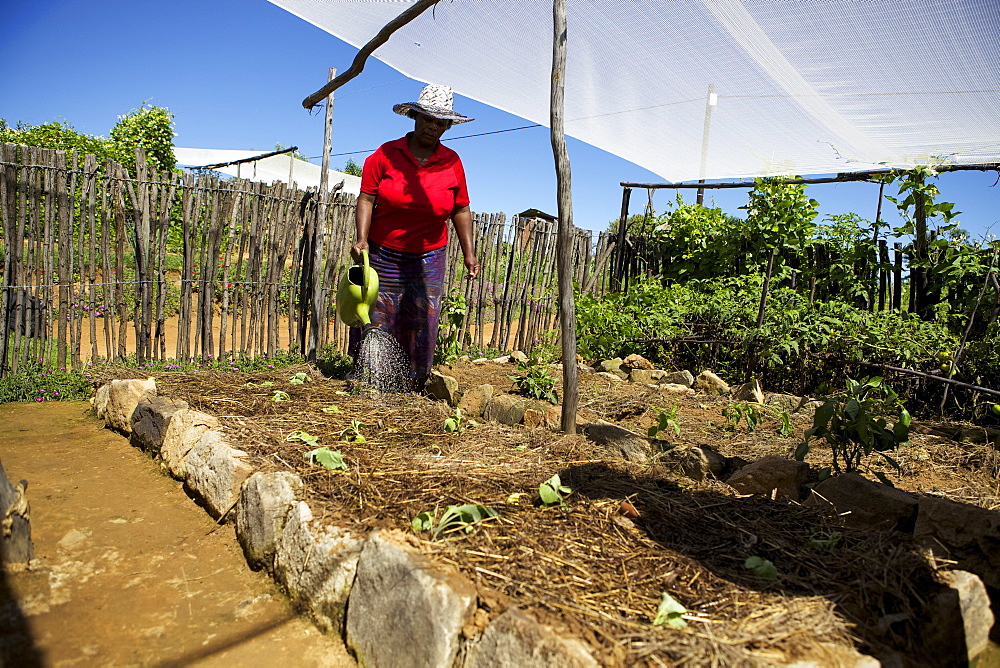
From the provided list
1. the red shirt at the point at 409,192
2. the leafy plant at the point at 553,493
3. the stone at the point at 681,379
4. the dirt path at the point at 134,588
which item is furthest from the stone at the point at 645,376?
the dirt path at the point at 134,588

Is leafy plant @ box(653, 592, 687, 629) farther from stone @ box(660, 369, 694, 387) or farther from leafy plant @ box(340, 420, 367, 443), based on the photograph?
stone @ box(660, 369, 694, 387)

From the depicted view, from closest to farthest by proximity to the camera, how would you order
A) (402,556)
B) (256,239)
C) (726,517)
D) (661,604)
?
(661,604) < (402,556) < (726,517) < (256,239)

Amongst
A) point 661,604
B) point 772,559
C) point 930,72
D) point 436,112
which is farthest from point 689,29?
point 661,604

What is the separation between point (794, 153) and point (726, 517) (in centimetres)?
365

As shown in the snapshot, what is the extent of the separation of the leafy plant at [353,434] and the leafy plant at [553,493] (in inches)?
44.2

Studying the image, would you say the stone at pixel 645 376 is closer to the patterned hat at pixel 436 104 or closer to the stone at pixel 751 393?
the stone at pixel 751 393

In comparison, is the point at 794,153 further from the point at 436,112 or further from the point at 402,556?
the point at 402,556

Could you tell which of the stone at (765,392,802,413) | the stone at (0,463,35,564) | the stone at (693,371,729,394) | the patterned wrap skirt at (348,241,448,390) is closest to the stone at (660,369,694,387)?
the stone at (693,371,729,394)

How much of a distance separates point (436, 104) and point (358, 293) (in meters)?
1.29

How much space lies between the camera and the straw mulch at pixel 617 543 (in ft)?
5.85

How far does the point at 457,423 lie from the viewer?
11.8ft

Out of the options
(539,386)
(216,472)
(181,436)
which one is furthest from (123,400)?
(539,386)

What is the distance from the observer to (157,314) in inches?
206

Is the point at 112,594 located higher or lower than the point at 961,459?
lower
